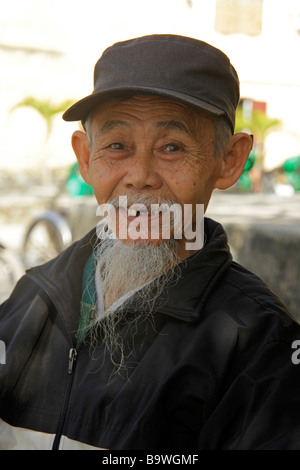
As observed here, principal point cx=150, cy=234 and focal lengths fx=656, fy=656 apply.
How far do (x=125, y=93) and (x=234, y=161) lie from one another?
378 mm

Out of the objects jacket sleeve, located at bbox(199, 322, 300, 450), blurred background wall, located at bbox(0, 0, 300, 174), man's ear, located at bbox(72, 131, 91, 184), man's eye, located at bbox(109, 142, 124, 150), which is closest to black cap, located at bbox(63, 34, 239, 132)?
man's eye, located at bbox(109, 142, 124, 150)

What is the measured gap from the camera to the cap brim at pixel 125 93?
149 cm

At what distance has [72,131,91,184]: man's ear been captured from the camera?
5.91 ft

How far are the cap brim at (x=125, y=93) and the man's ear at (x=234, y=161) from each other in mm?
191

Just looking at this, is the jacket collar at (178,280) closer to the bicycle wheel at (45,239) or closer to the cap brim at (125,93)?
the cap brim at (125,93)

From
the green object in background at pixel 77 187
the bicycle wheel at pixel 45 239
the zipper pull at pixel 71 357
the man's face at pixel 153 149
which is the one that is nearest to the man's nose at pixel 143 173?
the man's face at pixel 153 149

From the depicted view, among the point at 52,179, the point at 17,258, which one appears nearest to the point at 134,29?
the point at 52,179

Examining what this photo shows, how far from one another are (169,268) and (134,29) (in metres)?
22.4

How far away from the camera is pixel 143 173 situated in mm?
1567

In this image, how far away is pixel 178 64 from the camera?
4.97 ft

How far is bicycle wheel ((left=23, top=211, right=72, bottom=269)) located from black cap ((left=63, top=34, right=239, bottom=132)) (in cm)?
519

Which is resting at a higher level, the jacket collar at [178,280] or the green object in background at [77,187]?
the green object in background at [77,187]

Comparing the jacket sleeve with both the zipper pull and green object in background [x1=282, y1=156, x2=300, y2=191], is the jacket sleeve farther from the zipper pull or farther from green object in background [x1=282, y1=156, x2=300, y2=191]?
green object in background [x1=282, y1=156, x2=300, y2=191]

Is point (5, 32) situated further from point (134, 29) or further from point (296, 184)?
point (296, 184)
